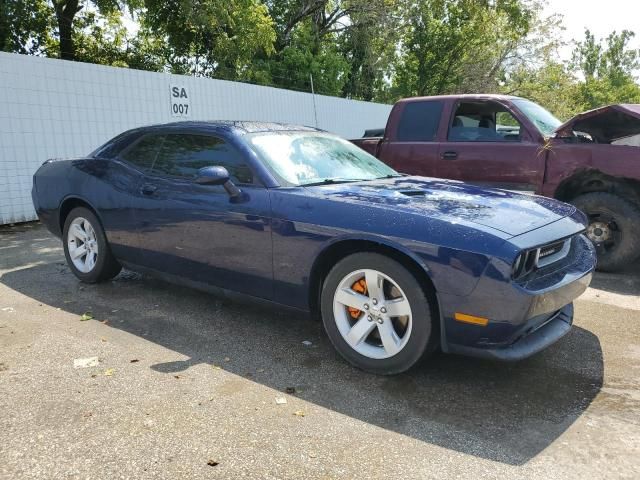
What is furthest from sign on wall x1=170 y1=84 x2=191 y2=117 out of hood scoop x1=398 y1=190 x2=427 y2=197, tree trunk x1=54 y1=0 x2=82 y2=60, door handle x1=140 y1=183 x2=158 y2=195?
hood scoop x1=398 y1=190 x2=427 y2=197

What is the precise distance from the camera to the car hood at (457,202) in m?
3.07

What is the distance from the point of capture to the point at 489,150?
6203 millimetres

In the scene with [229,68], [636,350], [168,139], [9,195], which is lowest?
[636,350]

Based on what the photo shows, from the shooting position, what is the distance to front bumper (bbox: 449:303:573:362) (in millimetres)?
2859

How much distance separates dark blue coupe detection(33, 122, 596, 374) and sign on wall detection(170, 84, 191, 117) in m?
5.71

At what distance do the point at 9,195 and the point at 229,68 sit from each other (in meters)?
10.1

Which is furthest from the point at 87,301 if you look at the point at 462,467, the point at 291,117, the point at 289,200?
the point at 291,117

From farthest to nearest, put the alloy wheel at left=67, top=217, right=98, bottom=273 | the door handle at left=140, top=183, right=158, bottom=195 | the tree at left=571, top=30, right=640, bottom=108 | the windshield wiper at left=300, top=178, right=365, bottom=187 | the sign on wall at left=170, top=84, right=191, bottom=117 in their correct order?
1. the tree at left=571, top=30, right=640, bottom=108
2. the sign on wall at left=170, top=84, right=191, bottom=117
3. the alloy wheel at left=67, top=217, right=98, bottom=273
4. the door handle at left=140, top=183, right=158, bottom=195
5. the windshield wiper at left=300, top=178, right=365, bottom=187

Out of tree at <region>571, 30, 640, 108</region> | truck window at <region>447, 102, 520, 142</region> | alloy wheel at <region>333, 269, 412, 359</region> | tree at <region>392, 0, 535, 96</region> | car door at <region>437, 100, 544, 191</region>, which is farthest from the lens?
tree at <region>571, 30, 640, 108</region>

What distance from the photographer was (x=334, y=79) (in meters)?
22.2

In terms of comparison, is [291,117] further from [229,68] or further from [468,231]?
[468,231]

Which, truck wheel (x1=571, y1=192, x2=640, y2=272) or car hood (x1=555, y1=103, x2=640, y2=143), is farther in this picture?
car hood (x1=555, y1=103, x2=640, y2=143)

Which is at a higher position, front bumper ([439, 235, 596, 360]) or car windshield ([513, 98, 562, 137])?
car windshield ([513, 98, 562, 137])

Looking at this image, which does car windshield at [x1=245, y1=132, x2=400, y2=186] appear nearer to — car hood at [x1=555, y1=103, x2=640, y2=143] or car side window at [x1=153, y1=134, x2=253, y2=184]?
car side window at [x1=153, y1=134, x2=253, y2=184]
